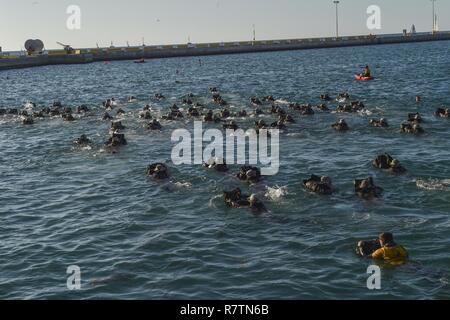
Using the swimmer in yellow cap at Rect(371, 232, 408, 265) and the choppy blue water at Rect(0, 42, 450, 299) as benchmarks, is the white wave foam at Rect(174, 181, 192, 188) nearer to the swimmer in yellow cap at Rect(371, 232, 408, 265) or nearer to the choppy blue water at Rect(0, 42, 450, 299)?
the choppy blue water at Rect(0, 42, 450, 299)

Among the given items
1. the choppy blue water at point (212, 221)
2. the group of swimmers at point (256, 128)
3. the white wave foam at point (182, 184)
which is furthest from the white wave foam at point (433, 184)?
the white wave foam at point (182, 184)

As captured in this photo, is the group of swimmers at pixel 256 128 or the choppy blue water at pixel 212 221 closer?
the choppy blue water at pixel 212 221

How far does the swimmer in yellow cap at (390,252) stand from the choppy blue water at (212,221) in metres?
0.42

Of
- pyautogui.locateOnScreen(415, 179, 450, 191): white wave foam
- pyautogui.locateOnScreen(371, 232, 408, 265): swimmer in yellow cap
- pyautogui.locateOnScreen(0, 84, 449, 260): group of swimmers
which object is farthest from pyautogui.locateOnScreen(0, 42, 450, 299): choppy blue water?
pyautogui.locateOnScreen(0, 84, 449, 260): group of swimmers

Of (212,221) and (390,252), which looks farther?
(212,221)

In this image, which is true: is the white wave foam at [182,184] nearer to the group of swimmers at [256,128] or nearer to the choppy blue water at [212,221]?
the choppy blue water at [212,221]

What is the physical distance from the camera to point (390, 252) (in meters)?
20.2

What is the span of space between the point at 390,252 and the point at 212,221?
8142 millimetres

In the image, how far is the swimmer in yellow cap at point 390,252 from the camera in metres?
20.2

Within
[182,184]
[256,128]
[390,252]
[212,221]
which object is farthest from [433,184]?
[256,128]

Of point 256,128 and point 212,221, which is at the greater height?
point 256,128

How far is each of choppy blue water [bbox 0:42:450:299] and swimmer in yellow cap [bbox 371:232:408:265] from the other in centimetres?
42

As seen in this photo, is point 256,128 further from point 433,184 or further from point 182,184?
point 433,184
